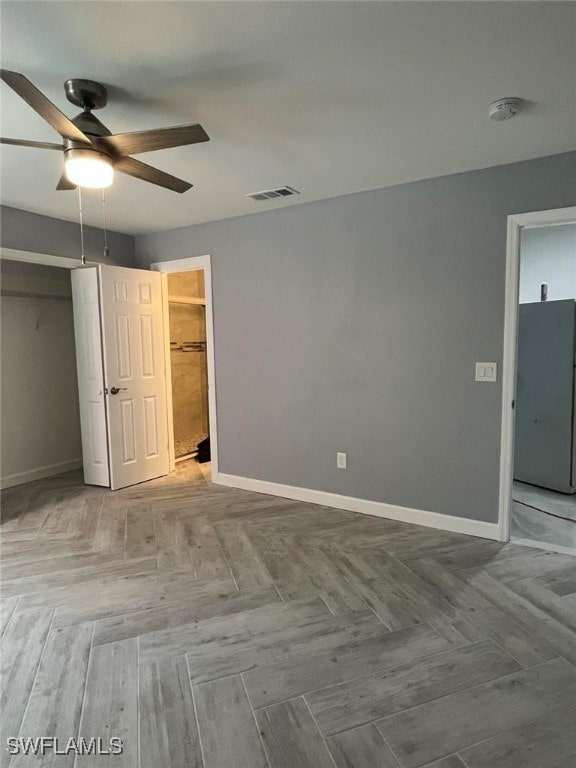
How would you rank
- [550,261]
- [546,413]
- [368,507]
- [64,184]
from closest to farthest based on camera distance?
[64,184]
[368,507]
[546,413]
[550,261]

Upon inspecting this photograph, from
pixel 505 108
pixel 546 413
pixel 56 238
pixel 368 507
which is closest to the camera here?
pixel 505 108

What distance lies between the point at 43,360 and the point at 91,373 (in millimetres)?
919

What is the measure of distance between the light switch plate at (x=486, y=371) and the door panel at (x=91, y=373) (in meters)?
3.25

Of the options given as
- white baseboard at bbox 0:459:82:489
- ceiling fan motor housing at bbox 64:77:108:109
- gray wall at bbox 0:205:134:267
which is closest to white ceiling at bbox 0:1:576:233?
ceiling fan motor housing at bbox 64:77:108:109

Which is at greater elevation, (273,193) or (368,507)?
(273,193)

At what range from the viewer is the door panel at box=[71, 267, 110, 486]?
4121 millimetres

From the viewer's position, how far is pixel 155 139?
72.6 inches

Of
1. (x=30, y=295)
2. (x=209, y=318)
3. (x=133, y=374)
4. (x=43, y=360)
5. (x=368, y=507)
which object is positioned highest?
(x=30, y=295)

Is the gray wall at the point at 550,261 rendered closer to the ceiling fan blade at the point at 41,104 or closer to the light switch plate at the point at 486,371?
the light switch plate at the point at 486,371

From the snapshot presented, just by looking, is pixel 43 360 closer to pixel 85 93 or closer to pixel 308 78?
pixel 85 93

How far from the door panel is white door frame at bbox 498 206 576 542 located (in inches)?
134

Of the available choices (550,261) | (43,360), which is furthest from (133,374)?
(550,261)

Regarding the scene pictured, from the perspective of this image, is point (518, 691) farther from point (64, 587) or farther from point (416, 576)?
point (64, 587)

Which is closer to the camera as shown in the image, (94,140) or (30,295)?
(94,140)
